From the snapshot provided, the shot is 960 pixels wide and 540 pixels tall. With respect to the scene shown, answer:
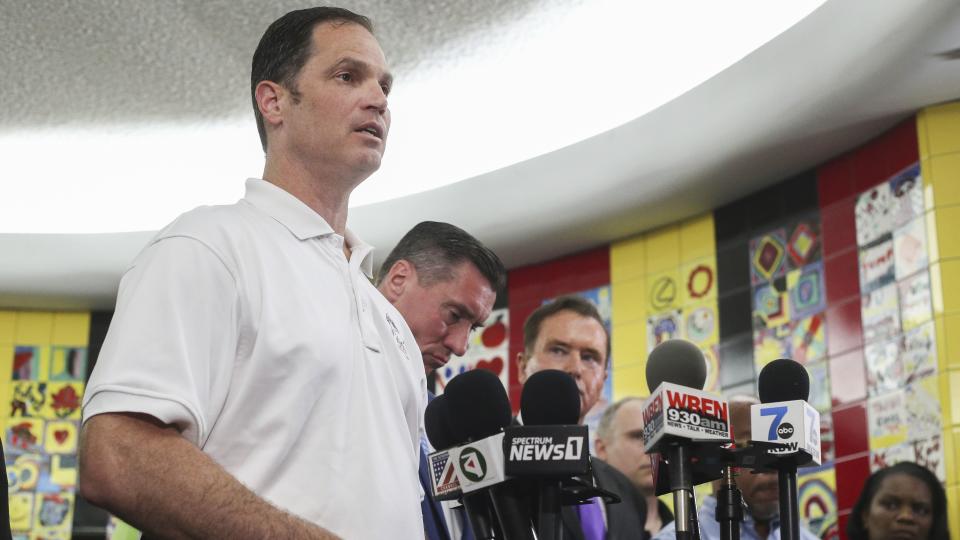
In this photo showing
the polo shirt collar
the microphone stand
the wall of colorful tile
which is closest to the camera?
the polo shirt collar

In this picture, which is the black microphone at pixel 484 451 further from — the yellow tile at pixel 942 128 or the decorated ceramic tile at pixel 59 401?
the decorated ceramic tile at pixel 59 401

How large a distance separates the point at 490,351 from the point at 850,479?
2.53 meters

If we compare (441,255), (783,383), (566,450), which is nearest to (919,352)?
(441,255)

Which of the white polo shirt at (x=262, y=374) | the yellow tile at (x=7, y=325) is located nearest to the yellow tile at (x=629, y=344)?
the yellow tile at (x=7, y=325)

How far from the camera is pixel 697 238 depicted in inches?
252

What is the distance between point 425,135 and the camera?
5.98m

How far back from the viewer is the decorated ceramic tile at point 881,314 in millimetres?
5180

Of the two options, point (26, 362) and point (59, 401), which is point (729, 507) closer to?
point (59, 401)

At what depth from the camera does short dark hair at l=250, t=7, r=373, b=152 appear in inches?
65.1

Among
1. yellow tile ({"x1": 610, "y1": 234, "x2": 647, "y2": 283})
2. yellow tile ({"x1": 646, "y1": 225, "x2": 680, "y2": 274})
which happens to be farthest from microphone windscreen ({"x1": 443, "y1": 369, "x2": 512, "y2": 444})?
yellow tile ({"x1": 610, "y1": 234, "x2": 647, "y2": 283})

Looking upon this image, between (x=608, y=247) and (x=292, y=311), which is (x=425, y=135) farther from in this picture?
(x=292, y=311)

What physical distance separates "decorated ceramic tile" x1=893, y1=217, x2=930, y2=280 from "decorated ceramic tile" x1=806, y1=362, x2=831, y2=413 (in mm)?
562

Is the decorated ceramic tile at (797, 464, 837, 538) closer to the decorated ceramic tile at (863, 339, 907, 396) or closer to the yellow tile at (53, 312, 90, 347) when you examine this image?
the decorated ceramic tile at (863, 339, 907, 396)

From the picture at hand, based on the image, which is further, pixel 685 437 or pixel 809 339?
pixel 809 339
